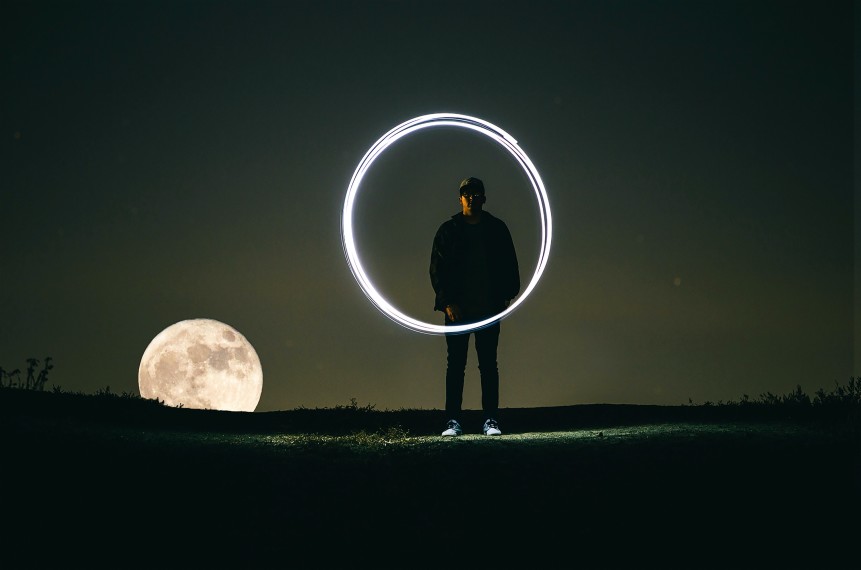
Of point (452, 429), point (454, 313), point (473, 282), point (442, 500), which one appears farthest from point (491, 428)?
point (442, 500)

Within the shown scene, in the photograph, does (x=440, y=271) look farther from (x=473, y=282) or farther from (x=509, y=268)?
(x=509, y=268)

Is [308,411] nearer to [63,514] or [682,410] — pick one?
[682,410]

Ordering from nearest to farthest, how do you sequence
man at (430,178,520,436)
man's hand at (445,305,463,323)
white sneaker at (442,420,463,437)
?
white sneaker at (442,420,463,437) < man's hand at (445,305,463,323) < man at (430,178,520,436)

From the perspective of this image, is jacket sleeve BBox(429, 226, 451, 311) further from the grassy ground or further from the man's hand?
the grassy ground

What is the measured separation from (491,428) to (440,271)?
1.75 m

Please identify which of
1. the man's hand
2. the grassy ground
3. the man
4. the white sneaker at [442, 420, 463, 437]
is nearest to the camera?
the grassy ground

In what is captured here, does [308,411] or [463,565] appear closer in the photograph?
[463,565]

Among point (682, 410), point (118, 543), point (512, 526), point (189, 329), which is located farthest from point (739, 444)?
point (189, 329)

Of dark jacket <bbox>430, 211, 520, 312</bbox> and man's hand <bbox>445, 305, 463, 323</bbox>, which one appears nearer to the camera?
man's hand <bbox>445, 305, 463, 323</bbox>

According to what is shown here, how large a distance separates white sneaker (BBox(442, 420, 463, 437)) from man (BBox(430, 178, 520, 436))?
33 mm

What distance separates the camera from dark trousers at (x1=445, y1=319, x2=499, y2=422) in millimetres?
10086

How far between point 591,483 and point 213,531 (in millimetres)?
2625

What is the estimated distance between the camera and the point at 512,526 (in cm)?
603

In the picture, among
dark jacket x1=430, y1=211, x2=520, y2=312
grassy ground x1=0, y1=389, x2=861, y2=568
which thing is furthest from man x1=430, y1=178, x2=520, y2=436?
grassy ground x1=0, y1=389, x2=861, y2=568
